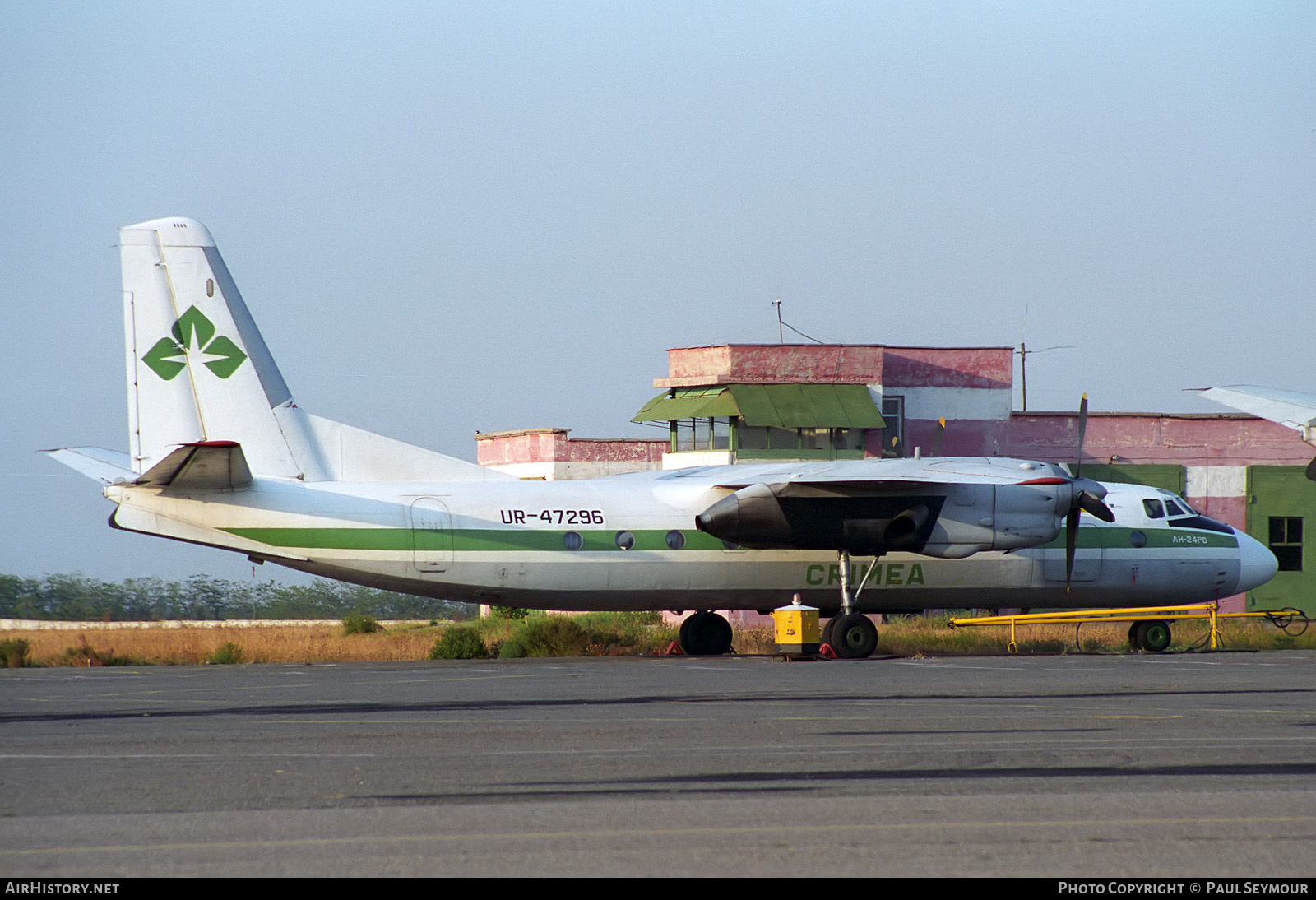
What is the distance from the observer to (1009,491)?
85.0ft

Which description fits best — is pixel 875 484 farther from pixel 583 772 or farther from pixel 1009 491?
pixel 583 772

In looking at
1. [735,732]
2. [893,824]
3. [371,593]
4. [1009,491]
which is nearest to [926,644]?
[1009,491]

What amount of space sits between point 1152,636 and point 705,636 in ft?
31.8

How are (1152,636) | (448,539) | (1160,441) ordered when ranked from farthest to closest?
(1160,441), (1152,636), (448,539)

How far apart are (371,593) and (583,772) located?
4587 cm

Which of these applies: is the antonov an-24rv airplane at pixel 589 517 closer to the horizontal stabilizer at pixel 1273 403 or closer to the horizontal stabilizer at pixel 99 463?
the horizontal stabilizer at pixel 99 463

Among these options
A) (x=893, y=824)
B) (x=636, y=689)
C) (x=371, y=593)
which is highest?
(x=893, y=824)

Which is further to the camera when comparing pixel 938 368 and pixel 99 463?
pixel 938 368

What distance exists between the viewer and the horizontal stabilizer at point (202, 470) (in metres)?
21.2

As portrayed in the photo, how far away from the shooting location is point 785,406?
42.5 m

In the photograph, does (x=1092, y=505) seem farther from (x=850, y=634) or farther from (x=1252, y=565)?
(x=1252, y=565)

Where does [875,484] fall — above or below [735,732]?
above

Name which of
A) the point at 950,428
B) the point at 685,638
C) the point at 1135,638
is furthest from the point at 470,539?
the point at 950,428

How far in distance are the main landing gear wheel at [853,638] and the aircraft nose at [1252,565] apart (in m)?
9.52
